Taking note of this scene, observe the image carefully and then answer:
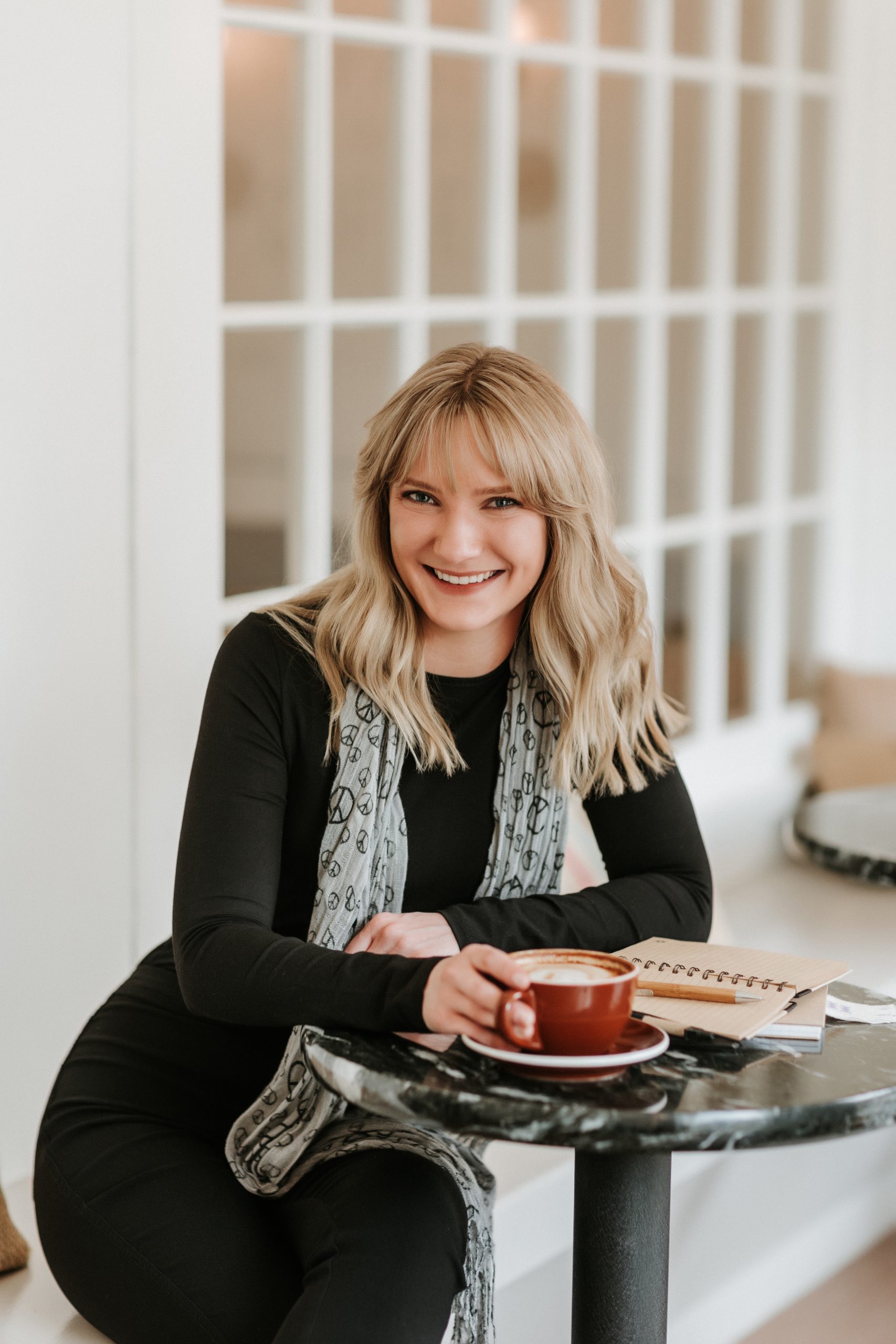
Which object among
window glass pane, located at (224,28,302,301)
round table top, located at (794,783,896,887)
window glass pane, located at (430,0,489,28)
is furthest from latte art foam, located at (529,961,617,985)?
window glass pane, located at (224,28,302,301)

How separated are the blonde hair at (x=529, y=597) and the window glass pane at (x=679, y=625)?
0.64 meters

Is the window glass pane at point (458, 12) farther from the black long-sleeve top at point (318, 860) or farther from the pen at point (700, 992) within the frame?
the pen at point (700, 992)

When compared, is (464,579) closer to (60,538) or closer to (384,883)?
(384,883)

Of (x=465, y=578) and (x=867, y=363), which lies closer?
(x=465, y=578)

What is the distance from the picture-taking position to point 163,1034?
5.25 feet

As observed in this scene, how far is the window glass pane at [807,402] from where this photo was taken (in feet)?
12.1

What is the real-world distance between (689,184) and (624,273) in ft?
5.44

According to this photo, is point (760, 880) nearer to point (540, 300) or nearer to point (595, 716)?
point (540, 300)

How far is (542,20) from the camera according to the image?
9.62ft

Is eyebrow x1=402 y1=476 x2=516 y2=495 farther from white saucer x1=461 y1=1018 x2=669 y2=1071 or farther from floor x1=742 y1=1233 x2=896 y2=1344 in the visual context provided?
floor x1=742 y1=1233 x2=896 y2=1344

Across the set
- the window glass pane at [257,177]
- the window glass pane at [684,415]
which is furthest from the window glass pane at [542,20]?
the window glass pane at [257,177]

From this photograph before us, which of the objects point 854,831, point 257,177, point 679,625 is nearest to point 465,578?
point 854,831

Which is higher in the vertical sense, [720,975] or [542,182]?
[542,182]

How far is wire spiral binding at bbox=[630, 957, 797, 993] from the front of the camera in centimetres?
131
